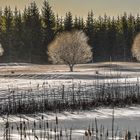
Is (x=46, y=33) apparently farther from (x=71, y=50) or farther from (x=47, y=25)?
(x=71, y=50)

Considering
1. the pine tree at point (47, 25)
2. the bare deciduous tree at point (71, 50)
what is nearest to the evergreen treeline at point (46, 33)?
the pine tree at point (47, 25)

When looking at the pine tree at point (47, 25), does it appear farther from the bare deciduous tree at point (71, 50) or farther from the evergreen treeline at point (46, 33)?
the bare deciduous tree at point (71, 50)

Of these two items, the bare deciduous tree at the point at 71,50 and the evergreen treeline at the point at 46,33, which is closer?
the bare deciduous tree at the point at 71,50

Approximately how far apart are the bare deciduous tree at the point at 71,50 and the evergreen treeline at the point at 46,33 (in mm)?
21372

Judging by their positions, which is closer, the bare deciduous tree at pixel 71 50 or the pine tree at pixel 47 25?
the bare deciduous tree at pixel 71 50

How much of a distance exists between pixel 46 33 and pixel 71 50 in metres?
26.5

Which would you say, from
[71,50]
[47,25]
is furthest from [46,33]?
[71,50]

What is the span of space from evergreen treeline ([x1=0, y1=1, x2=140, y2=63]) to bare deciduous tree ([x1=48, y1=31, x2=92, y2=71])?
21.4 m

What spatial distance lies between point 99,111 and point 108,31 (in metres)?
71.8

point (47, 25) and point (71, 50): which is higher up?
point (47, 25)

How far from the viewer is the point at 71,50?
2111 inches

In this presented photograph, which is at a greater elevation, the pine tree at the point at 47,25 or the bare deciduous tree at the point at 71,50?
the pine tree at the point at 47,25

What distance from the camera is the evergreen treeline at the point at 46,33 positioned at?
Result: 7869 cm

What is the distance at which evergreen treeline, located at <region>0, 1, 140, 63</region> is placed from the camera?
78.7 metres
